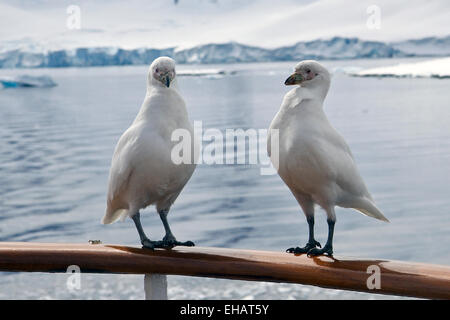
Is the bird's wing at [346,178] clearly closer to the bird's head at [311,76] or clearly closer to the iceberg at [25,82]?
the bird's head at [311,76]

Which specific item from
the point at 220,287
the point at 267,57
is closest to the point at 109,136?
the point at 220,287

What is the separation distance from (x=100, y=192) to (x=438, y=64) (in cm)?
4115

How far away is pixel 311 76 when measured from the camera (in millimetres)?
1756

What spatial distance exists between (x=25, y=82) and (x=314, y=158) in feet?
129

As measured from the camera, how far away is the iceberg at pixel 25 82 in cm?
3575

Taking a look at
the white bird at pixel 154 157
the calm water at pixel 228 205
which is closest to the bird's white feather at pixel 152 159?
the white bird at pixel 154 157

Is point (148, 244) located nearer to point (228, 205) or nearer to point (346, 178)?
point (346, 178)

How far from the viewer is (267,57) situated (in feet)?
191

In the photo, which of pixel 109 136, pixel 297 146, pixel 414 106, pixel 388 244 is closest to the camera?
pixel 297 146

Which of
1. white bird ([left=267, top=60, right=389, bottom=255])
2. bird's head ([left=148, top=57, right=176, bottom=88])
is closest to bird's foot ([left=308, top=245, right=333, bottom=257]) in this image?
white bird ([left=267, top=60, right=389, bottom=255])

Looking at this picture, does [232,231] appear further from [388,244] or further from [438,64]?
[438,64]

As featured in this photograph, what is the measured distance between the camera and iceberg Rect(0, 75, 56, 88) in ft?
117

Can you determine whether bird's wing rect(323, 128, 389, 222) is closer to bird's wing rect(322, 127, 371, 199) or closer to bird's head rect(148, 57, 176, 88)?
bird's wing rect(322, 127, 371, 199)
